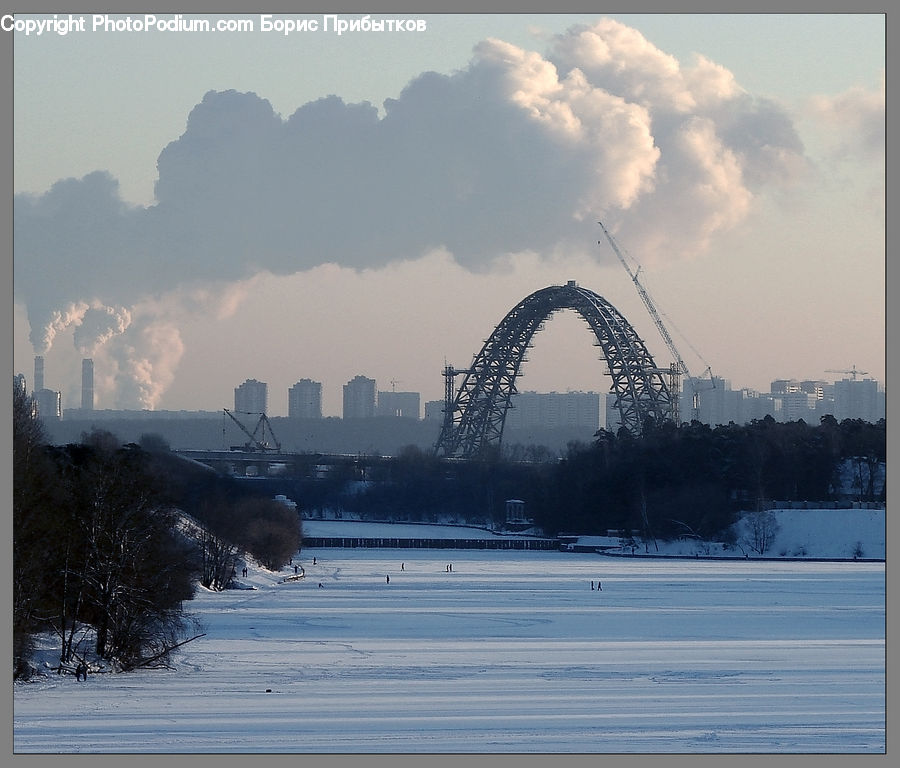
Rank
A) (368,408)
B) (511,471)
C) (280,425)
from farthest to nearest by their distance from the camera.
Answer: (368,408) < (280,425) < (511,471)

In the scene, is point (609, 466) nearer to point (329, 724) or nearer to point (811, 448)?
point (811, 448)

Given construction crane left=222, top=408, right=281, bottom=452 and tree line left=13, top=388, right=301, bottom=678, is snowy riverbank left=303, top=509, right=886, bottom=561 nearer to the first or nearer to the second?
tree line left=13, top=388, right=301, bottom=678

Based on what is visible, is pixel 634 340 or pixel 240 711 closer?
pixel 240 711

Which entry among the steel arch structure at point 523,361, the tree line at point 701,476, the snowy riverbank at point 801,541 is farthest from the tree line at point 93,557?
the steel arch structure at point 523,361

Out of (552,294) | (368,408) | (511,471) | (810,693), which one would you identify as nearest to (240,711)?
(810,693)

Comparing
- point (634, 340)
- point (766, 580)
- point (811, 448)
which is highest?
point (634, 340)

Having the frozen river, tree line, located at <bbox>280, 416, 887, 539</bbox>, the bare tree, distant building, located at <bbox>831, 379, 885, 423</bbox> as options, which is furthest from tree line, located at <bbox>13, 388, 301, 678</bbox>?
distant building, located at <bbox>831, 379, 885, 423</bbox>

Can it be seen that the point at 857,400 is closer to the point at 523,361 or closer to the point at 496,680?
the point at 523,361

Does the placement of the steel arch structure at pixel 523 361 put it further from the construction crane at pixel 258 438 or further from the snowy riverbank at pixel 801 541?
the snowy riverbank at pixel 801 541
